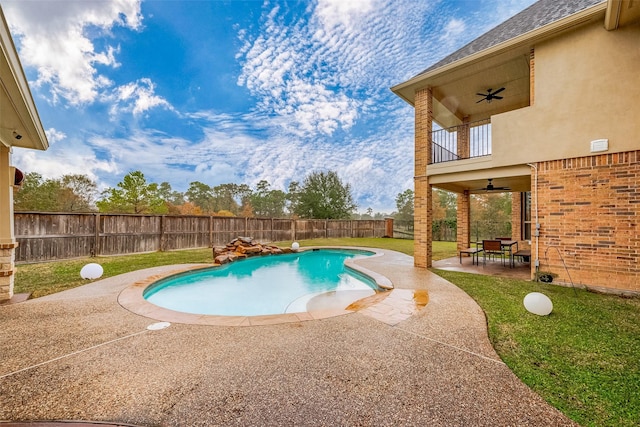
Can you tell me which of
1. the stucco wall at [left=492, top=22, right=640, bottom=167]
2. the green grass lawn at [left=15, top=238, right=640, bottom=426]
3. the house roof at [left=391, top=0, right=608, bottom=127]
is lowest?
the green grass lawn at [left=15, top=238, right=640, bottom=426]

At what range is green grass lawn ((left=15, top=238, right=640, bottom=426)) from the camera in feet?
6.86

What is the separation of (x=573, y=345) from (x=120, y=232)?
1353 centimetres

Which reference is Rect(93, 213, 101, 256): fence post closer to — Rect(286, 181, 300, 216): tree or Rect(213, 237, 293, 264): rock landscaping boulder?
Rect(213, 237, 293, 264): rock landscaping boulder

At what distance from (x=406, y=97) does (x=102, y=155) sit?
3083 cm

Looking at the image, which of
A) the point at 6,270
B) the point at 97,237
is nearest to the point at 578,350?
the point at 6,270

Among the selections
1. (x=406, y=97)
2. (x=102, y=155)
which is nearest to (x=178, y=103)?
(x=102, y=155)

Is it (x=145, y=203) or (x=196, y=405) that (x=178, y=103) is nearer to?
(x=145, y=203)

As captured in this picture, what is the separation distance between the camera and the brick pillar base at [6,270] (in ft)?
15.1

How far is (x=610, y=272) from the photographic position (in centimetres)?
532

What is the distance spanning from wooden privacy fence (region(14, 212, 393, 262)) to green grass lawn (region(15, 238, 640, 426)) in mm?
4288

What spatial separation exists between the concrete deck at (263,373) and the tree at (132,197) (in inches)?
954

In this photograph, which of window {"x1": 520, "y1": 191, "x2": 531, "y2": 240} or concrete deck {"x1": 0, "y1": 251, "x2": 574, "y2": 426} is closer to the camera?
concrete deck {"x1": 0, "y1": 251, "x2": 574, "y2": 426}

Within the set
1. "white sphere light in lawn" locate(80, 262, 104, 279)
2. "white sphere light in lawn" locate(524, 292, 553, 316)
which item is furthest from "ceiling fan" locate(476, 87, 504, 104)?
"white sphere light in lawn" locate(80, 262, 104, 279)

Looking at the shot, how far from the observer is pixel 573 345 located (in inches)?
119
